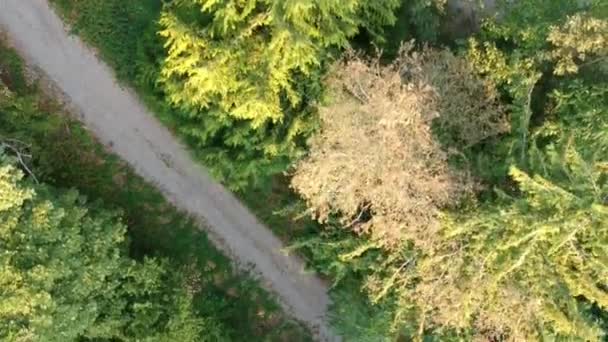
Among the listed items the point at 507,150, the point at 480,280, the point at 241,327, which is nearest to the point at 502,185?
the point at 507,150

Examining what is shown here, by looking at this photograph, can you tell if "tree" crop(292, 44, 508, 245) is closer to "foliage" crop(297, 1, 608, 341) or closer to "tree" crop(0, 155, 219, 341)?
"foliage" crop(297, 1, 608, 341)

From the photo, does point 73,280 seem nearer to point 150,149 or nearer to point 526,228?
point 150,149

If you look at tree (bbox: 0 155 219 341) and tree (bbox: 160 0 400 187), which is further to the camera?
tree (bbox: 160 0 400 187)

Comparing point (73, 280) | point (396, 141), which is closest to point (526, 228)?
point (396, 141)

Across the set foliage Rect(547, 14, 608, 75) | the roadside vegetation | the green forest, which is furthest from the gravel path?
foliage Rect(547, 14, 608, 75)

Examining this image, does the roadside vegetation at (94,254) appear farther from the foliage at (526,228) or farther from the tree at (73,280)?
the foliage at (526,228)

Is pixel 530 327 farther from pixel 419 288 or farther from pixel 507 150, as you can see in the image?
pixel 507 150
